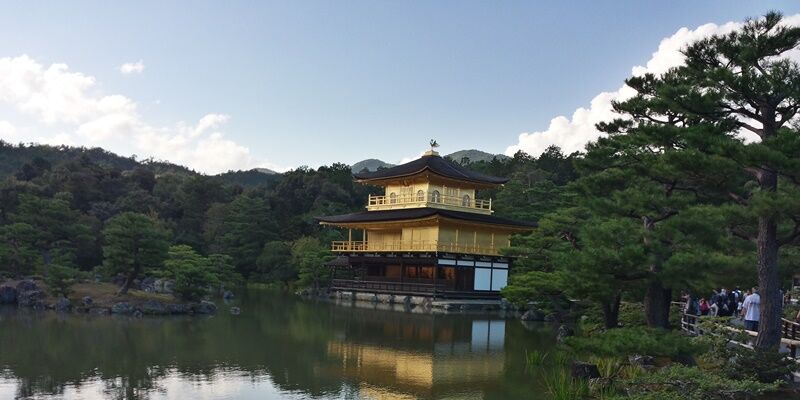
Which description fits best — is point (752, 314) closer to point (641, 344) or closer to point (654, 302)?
point (654, 302)

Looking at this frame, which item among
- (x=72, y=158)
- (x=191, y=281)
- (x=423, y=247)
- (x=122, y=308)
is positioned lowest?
(x=122, y=308)

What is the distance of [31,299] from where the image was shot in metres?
22.6

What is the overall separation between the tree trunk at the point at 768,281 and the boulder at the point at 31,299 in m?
21.7

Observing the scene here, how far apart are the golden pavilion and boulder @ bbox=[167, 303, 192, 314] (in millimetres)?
10889

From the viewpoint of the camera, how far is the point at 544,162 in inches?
2453

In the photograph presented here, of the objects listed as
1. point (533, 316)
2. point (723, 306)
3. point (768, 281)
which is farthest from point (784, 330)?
point (533, 316)

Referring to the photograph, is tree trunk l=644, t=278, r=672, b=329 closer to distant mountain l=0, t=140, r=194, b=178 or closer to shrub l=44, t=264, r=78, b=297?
shrub l=44, t=264, r=78, b=297

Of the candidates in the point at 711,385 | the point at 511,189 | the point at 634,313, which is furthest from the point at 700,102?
the point at 511,189

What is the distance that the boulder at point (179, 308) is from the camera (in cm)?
2111

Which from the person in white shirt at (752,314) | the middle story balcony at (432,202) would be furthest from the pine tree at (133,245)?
the person in white shirt at (752,314)

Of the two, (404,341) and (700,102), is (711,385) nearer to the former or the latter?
(700,102)

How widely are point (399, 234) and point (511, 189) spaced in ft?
31.3

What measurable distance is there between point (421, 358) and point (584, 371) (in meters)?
4.54

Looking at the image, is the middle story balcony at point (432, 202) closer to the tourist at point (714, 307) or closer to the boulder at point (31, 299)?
the tourist at point (714, 307)
